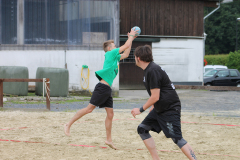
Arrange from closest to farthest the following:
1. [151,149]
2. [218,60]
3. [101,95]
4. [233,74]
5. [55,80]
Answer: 1. [151,149]
2. [101,95]
3. [55,80]
4. [233,74]
5. [218,60]

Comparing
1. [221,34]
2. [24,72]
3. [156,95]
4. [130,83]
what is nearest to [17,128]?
[156,95]

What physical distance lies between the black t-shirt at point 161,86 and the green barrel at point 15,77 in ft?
35.7

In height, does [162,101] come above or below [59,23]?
below

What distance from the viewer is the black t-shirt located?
13.4 ft

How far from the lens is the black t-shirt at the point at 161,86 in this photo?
→ 4070 mm

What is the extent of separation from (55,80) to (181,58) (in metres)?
10.5

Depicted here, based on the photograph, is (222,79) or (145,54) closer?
(145,54)

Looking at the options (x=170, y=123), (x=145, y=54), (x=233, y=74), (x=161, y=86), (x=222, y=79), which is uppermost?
(x=145, y=54)

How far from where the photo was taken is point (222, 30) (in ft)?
190

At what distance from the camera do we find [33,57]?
15539 millimetres

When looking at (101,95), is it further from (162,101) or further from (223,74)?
(223,74)

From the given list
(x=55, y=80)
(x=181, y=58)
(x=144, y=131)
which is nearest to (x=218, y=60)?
(x=181, y=58)

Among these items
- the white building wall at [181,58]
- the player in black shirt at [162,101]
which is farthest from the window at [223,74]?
the player in black shirt at [162,101]

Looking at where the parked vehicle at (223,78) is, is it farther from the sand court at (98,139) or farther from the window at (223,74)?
the sand court at (98,139)
